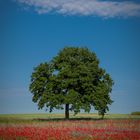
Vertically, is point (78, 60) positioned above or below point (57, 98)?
above

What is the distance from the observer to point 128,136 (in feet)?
69.1

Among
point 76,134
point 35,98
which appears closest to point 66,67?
point 35,98

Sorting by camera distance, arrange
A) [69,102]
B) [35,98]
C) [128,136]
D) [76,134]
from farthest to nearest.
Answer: [35,98] < [69,102] < [76,134] < [128,136]

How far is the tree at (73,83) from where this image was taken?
55.3 metres

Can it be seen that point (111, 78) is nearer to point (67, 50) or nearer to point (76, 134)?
point (67, 50)

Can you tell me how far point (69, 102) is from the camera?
5422 cm

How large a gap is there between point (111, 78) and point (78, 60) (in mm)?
5457

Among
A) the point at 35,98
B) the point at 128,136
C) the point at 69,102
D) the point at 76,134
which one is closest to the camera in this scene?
the point at 128,136

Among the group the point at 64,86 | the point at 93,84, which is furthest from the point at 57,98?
the point at 93,84

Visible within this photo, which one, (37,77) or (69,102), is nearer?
(69,102)

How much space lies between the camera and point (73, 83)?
5562 centimetres

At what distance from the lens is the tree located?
55.3 metres

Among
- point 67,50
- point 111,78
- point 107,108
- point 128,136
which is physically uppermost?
point 67,50

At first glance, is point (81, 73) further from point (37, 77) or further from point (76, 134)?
point (76, 134)
